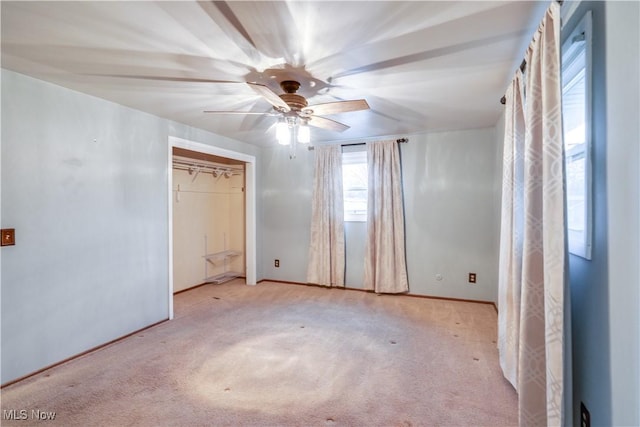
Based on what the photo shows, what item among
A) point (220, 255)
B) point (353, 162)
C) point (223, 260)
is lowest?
point (223, 260)

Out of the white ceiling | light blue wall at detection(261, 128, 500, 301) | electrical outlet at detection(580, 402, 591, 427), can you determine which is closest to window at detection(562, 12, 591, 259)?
the white ceiling

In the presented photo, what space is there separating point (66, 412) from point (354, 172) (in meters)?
3.90

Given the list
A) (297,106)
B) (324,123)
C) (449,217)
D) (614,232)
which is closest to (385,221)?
(449,217)

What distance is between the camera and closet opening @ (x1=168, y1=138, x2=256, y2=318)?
4672 millimetres

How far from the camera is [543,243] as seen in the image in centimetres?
140

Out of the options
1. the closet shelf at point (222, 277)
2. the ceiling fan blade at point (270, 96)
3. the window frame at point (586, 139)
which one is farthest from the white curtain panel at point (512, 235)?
the closet shelf at point (222, 277)

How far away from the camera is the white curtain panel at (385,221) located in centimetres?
421

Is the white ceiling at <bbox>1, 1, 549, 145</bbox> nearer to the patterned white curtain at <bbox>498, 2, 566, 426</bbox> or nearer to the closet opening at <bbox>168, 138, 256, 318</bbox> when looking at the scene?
the patterned white curtain at <bbox>498, 2, 566, 426</bbox>

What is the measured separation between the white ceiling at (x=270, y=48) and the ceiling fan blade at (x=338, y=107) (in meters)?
0.20

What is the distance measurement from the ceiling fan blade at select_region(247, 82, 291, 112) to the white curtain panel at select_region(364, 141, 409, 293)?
2181mm

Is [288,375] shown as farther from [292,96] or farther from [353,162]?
[353,162]

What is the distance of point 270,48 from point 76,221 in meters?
2.21

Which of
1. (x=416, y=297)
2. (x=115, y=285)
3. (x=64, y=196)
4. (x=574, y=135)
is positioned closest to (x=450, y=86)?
(x=574, y=135)

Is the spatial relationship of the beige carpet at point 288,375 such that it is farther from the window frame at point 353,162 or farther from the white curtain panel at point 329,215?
the window frame at point 353,162
